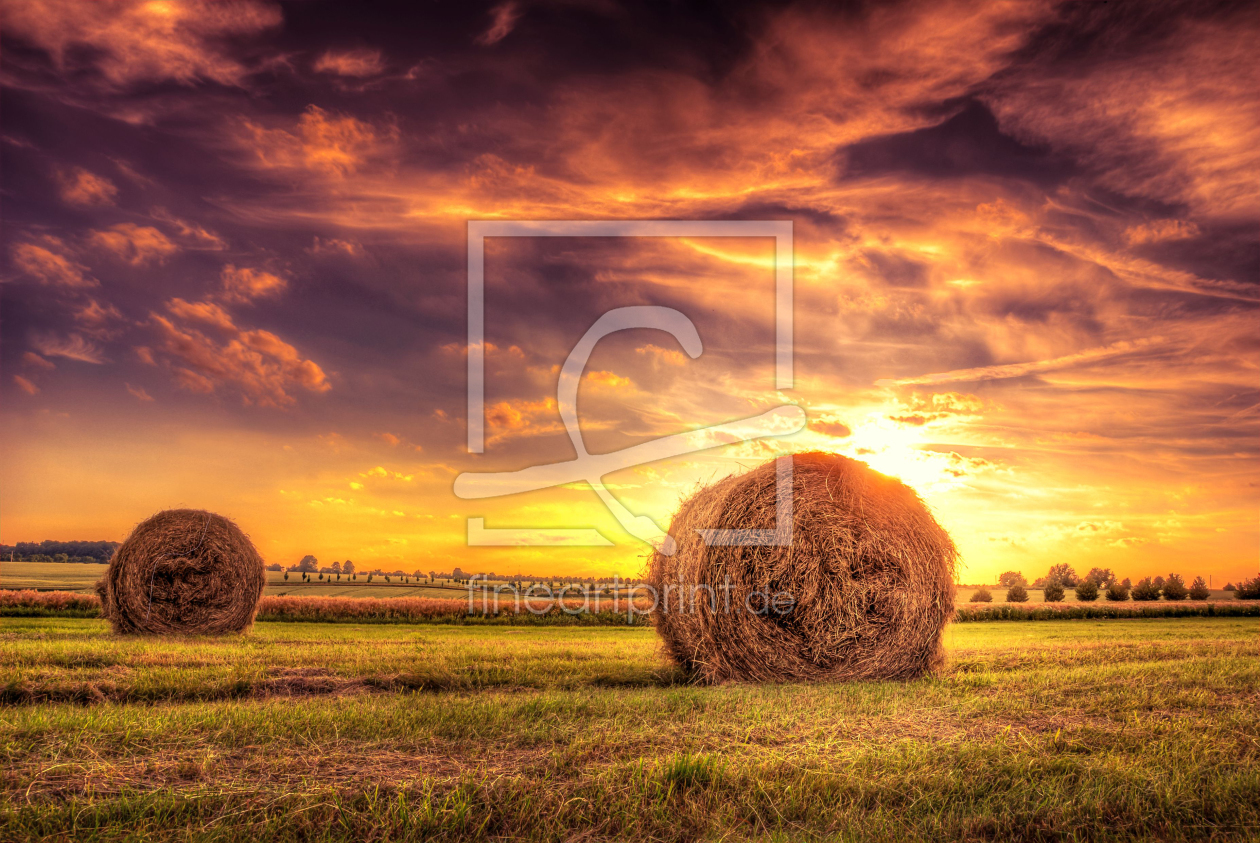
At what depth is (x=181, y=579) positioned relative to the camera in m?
16.9

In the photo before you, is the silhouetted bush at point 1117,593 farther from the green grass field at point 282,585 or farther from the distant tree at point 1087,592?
the green grass field at point 282,585

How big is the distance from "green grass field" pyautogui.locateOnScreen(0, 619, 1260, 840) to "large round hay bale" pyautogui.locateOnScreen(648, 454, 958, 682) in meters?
1.01

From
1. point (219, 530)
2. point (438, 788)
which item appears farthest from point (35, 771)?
point (219, 530)

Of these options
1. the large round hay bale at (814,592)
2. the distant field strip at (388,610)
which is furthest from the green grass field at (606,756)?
the distant field strip at (388,610)

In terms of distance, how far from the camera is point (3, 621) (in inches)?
674

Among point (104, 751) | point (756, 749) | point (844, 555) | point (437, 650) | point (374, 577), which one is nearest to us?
point (104, 751)

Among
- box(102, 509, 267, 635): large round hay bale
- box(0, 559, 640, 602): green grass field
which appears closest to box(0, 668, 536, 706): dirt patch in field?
box(102, 509, 267, 635): large round hay bale

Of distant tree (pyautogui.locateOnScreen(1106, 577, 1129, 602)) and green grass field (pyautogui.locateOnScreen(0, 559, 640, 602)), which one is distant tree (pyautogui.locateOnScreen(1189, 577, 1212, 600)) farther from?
green grass field (pyautogui.locateOnScreen(0, 559, 640, 602))

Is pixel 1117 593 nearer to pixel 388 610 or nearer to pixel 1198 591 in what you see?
pixel 1198 591

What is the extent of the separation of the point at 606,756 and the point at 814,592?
593 cm

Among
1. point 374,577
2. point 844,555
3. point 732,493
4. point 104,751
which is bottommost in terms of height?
point 374,577

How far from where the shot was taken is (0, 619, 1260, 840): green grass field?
4156 mm

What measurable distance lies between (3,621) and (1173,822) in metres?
22.0

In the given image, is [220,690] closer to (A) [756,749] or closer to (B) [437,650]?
(B) [437,650]
